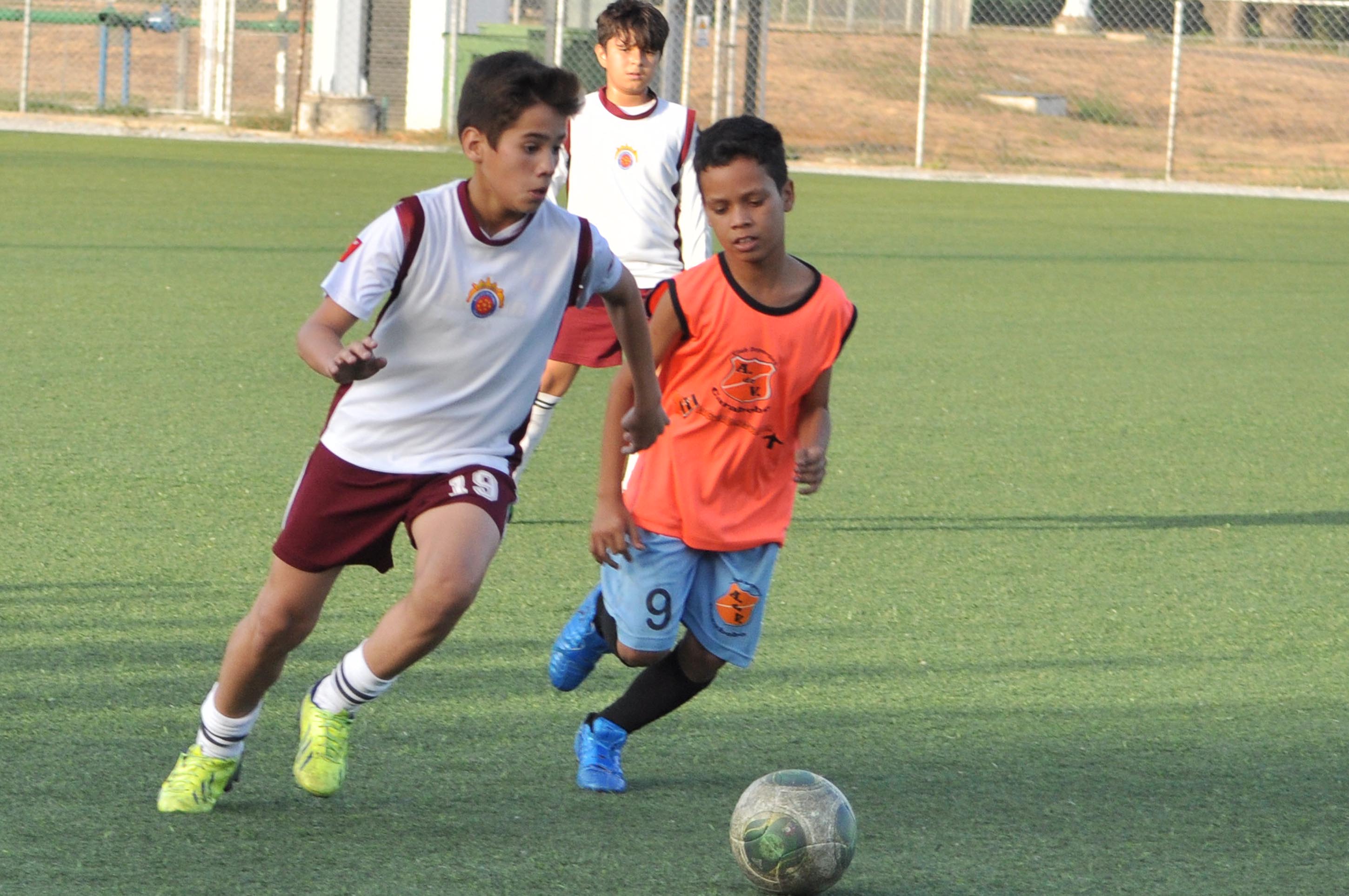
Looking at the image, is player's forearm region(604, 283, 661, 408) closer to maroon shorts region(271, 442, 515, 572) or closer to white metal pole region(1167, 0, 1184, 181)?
maroon shorts region(271, 442, 515, 572)

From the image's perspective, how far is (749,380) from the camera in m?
3.62

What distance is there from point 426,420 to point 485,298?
26 cm

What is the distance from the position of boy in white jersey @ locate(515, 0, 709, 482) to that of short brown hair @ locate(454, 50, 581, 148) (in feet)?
7.48

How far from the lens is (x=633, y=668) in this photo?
14.8 ft

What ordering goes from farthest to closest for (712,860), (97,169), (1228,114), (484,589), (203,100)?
(1228,114) < (203,100) < (97,169) < (484,589) < (712,860)

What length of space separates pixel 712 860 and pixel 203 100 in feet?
73.4

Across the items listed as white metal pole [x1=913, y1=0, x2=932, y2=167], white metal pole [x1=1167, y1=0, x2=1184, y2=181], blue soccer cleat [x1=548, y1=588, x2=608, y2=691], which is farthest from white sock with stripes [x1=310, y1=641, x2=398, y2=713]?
white metal pole [x1=1167, y1=0, x2=1184, y2=181]

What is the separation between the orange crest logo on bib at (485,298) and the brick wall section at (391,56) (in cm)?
2071

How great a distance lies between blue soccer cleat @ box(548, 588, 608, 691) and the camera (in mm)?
3924

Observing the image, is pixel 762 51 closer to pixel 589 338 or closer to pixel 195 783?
pixel 589 338

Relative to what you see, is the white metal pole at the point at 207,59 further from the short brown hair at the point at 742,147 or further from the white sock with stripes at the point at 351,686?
the white sock with stripes at the point at 351,686

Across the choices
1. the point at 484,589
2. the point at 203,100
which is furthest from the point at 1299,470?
the point at 203,100

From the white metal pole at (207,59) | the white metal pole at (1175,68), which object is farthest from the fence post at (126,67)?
the white metal pole at (1175,68)

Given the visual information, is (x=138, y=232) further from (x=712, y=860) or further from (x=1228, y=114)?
(x=1228, y=114)
